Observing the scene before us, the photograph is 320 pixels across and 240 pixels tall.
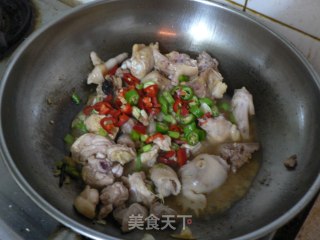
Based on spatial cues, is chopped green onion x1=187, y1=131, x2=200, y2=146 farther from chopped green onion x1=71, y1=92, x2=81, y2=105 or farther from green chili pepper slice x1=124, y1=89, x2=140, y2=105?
chopped green onion x1=71, y1=92, x2=81, y2=105

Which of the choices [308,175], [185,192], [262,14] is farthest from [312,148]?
[262,14]

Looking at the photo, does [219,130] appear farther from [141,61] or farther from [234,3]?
[234,3]

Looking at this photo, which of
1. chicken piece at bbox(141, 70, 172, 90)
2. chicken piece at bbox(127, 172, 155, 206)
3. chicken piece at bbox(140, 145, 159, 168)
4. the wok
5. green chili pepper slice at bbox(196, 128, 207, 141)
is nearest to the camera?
the wok

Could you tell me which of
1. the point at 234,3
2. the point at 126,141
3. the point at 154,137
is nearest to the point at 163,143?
the point at 154,137

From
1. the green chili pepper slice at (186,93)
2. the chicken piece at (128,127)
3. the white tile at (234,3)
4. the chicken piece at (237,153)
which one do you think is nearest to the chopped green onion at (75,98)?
the chicken piece at (128,127)

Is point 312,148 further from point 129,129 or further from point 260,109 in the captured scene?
point 129,129

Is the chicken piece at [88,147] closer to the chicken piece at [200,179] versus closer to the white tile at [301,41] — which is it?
the chicken piece at [200,179]

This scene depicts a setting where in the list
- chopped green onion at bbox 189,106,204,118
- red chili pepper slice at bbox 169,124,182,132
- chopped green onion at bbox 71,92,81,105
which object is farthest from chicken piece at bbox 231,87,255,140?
chopped green onion at bbox 71,92,81,105
